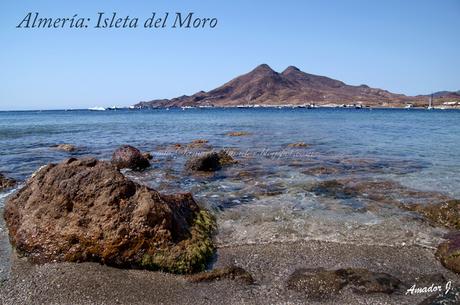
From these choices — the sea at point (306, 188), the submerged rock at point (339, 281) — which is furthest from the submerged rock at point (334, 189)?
the submerged rock at point (339, 281)

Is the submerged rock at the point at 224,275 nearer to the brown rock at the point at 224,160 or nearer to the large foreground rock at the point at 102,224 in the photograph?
the large foreground rock at the point at 102,224

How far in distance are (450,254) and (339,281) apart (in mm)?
2285

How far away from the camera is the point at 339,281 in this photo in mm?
5715

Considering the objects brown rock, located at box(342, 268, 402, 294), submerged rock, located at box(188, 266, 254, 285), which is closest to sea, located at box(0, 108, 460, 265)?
submerged rock, located at box(188, 266, 254, 285)

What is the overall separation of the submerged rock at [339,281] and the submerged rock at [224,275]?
670 mm

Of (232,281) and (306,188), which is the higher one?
(306,188)

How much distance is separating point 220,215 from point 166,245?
9.86ft

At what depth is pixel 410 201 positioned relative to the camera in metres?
10.3

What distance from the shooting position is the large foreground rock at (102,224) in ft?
20.9

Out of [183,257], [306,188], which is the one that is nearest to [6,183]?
[183,257]

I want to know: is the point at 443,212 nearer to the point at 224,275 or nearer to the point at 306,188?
the point at 306,188

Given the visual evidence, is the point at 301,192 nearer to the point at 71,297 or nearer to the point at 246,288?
the point at 246,288

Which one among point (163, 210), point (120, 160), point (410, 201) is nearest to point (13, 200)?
point (163, 210)

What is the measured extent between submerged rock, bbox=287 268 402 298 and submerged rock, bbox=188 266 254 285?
0.67 meters
